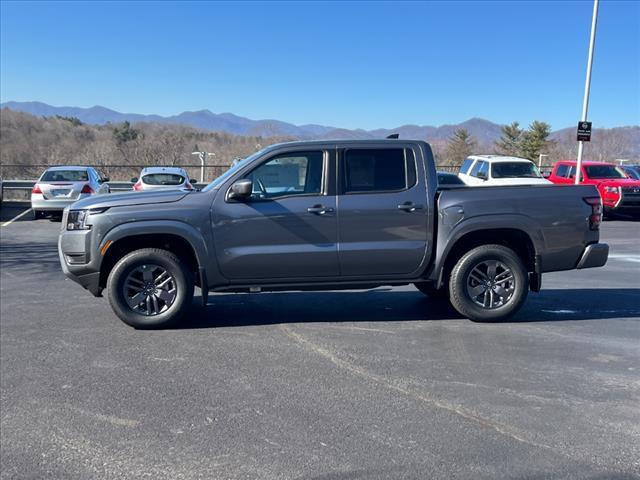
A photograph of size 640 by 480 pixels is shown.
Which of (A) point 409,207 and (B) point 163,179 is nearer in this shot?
(A) point 409,207

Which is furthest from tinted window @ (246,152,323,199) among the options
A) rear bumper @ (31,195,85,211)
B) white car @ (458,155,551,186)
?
white car @ (458,155,551,186)

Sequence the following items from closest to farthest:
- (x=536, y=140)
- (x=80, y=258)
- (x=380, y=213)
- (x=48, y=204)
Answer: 1. (x=80, y=258)
2. (x=380, y=213)
3. (x=48, y=204)
4. (x=536, y=140)

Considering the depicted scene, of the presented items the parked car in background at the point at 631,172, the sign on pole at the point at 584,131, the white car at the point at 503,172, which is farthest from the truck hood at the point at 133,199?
the parked car in background at the point at 631,172

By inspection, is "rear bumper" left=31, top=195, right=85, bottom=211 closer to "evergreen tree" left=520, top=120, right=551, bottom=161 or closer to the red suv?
the red suv

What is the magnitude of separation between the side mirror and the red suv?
1572 cm

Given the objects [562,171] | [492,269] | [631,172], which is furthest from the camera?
[562,171]

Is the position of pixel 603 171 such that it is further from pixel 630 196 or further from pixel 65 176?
pixel 65 176

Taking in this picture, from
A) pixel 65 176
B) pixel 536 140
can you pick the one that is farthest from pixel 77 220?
pixel 536 140

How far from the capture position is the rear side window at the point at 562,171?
22188 mm

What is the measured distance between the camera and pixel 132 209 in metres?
6.09

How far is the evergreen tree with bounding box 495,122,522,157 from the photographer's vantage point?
59750mm

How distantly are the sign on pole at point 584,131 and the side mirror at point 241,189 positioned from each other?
18605 millimetres

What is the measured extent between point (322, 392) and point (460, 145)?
5649 centimetres

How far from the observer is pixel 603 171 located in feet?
70.5
